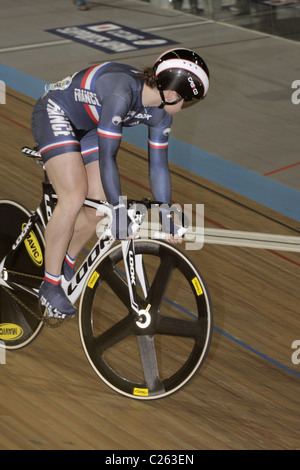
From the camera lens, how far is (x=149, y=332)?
3162 mm

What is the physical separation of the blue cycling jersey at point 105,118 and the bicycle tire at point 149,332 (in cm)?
→ 31

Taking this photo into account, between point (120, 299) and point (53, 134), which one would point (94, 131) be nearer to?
point (53, 134)

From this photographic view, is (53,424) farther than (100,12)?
No

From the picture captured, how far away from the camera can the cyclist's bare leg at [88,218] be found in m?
3.38

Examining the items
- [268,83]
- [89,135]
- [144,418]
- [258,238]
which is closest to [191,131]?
[268,83]

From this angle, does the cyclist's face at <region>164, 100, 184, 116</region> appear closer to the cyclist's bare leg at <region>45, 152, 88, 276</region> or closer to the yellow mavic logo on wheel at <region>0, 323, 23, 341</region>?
the cyclist's bare leg at <region>45, 152, 88, 276</region>

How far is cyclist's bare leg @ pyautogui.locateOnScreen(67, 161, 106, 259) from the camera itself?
338cm

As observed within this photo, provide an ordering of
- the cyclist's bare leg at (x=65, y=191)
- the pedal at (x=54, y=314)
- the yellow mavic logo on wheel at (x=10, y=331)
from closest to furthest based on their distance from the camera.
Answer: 1. the cyclist's bare leg at (x=65, y=191)
2. the pedal at (x=54, y=314)
3. the yellow mavic logo on wheel at (x=10, y=331)

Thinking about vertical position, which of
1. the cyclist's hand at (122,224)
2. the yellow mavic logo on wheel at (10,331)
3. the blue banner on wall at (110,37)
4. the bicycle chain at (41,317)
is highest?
the cyclist's hand at (122,224)

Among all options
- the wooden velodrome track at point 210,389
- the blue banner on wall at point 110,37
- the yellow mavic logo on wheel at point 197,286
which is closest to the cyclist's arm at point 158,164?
the yellow mavic logo on wheel at point 197,286

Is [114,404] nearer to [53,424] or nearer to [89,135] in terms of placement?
[53,424]

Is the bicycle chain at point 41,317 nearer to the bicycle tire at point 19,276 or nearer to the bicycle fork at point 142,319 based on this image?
the bicycle tire at point 19,276

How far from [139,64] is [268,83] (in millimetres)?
1296

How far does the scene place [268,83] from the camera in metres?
7.53
